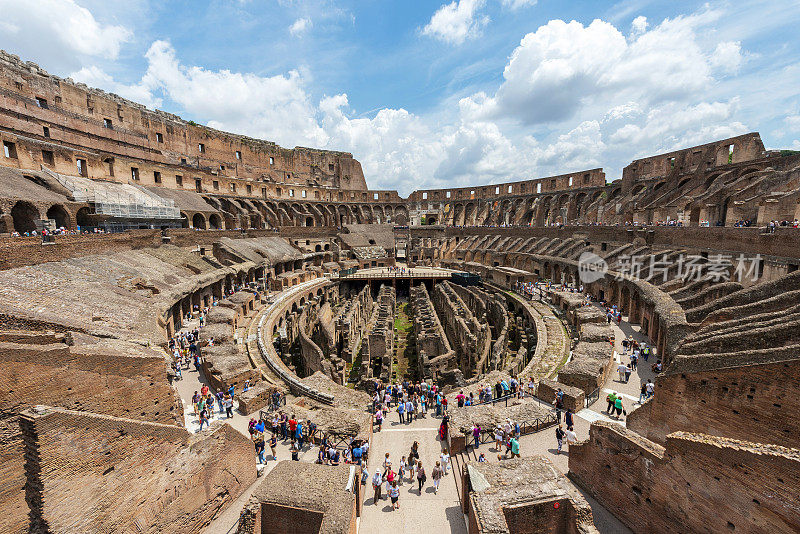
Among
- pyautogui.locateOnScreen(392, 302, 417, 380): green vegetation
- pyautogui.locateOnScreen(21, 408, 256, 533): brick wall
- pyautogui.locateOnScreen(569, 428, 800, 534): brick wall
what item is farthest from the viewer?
pyautogui.locateOnScreen(392, 302, 417, 380): green vegetation

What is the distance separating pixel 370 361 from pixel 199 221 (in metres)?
27.3

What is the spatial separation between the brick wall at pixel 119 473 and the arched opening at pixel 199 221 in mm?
32129

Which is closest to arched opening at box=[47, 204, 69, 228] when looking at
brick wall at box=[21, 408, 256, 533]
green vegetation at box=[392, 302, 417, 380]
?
brick wall at box=[21, 408, 256, 533]

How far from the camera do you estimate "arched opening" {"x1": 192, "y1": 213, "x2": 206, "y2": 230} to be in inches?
1344

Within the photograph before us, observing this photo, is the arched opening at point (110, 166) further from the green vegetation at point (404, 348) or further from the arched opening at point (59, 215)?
the green vegetation at point (404, 348)

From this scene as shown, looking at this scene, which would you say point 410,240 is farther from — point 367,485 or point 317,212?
point 367,485

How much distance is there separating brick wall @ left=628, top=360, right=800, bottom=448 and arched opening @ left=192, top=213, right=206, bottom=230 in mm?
38069

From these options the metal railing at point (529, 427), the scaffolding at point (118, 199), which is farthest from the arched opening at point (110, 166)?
the metal railing at point (529, 427)

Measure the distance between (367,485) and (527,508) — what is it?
407 centimetres

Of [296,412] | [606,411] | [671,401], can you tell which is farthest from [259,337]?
[671,401]

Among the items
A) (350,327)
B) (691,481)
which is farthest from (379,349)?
(691,481)

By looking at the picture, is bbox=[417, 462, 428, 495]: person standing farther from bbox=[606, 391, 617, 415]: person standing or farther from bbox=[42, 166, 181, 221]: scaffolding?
bbox=[42, 166, 181, 221]: scaffolding

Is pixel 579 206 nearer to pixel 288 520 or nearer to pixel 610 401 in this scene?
pixel 610 401

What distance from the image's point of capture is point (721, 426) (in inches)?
306
